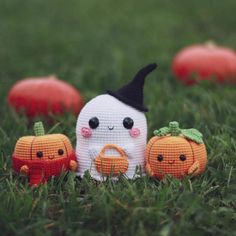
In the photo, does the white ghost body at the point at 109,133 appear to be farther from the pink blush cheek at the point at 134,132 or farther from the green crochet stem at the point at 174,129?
the green crochet stem at the point at 174,129

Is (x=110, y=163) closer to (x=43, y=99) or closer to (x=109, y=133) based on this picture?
(x=109, y=133)

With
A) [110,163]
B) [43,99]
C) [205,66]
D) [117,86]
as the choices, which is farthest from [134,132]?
[205,66]

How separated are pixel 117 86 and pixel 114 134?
6.24 feet

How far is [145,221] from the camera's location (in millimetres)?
2092

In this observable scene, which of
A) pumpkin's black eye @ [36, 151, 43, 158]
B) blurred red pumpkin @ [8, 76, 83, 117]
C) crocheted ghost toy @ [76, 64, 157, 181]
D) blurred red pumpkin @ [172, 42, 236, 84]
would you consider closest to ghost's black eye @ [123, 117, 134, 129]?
crocheted ghost toy @ [76, 64, 157, 181]

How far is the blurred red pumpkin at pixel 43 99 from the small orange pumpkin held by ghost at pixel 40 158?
101 cm

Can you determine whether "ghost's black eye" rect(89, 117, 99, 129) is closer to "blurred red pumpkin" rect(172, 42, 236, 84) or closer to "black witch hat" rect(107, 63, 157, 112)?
"black witch hat" rect(107, 63, 157, 112)

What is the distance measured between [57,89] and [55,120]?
29 centimetres

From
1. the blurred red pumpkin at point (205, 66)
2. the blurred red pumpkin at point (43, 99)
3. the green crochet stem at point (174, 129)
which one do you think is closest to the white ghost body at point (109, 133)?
the green crochet stem at point (174, 129)

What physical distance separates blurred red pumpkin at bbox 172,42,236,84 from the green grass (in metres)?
0.13

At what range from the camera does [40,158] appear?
2.37m

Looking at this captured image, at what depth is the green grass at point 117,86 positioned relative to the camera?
6.92 feet

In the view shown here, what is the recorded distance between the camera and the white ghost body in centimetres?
239

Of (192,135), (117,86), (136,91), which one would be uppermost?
(136,91)
